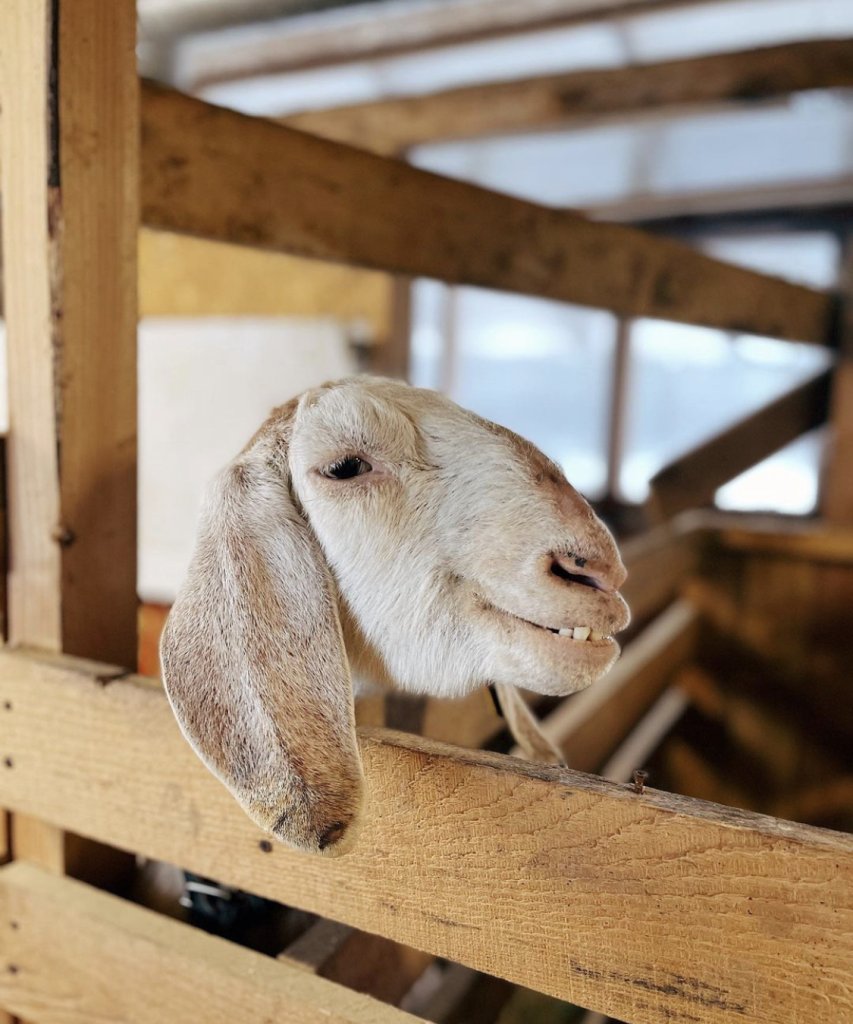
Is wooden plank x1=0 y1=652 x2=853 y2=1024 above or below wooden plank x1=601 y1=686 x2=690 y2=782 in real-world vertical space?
above

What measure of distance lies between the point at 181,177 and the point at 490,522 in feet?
2.86

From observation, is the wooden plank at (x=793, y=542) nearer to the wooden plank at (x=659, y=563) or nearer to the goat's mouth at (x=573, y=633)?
the wooden plank at (x=659, y=563)

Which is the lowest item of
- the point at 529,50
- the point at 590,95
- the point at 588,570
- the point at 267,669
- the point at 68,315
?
the point at 267,669

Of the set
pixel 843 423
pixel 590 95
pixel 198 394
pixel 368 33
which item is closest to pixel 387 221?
pixel 590 95

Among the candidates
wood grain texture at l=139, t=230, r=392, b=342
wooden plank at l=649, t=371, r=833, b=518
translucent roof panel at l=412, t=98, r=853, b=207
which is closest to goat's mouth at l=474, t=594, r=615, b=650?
wooden plank at l=649, t=371, r=833, b=518

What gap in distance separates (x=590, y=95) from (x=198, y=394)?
2.54m

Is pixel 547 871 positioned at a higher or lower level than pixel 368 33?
lower

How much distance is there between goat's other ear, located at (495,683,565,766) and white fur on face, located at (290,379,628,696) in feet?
0.88

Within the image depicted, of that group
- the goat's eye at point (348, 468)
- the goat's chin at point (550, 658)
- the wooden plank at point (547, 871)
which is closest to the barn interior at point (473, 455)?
the wooden plank at point (547, 871)

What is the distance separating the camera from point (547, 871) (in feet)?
2.85

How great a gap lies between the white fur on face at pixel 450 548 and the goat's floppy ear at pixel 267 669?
0.06 metres

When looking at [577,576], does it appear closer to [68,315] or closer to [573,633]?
[573,633]

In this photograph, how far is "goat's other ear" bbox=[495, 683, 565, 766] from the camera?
1294 millimetres

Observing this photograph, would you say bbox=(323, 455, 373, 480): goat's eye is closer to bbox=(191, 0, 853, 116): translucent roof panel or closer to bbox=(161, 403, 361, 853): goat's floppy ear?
bbox=(161, 403, 361, 853): goat's floppy ear
